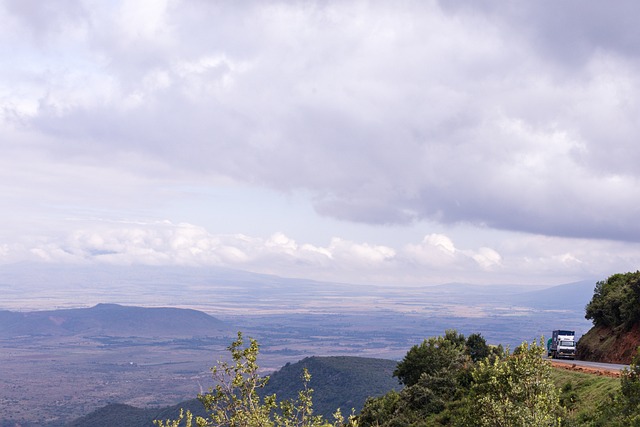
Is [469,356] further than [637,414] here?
Yes

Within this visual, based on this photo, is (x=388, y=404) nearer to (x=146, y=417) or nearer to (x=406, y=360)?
(x=406, y=360)

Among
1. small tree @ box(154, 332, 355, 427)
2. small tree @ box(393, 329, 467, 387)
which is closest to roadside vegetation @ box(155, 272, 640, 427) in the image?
small tree @ box(154, 332, 355, 427)

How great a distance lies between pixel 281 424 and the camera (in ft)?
72.8

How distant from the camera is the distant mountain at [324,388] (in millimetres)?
153875

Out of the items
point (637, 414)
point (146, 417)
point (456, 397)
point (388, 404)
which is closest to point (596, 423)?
point (637, 414)

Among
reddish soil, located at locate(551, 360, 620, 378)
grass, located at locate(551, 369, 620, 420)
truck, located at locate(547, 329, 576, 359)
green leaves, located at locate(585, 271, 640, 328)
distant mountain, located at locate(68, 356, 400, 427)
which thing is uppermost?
green leaves, located at locate(585, 271, 640, 328)

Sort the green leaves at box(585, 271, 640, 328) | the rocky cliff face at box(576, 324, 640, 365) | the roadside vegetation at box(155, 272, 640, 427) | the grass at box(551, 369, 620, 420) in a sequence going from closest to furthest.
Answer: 1. the roadside vegetation at box(155, 272, 640, 427)
2. the grass at box(551, 369, 620, 420)
3. the rocky cliff face at box(576, 324, 640, 365)
4. the green leaves at box(585, 271, 640, 328)

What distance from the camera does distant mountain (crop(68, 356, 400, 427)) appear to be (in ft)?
505

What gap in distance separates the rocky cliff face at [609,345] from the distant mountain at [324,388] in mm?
87628

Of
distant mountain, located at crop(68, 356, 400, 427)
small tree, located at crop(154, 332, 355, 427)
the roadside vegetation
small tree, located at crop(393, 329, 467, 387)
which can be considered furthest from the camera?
distant mountain, located at crop(68, 356, 400, 427)

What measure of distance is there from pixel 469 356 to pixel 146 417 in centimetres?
13738

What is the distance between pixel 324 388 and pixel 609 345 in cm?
11435

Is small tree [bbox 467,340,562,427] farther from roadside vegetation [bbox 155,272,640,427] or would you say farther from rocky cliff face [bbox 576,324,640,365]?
rocky cliff face [bbox 576,324,640,365]

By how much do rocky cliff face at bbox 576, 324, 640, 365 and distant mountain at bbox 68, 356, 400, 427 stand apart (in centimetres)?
8763
